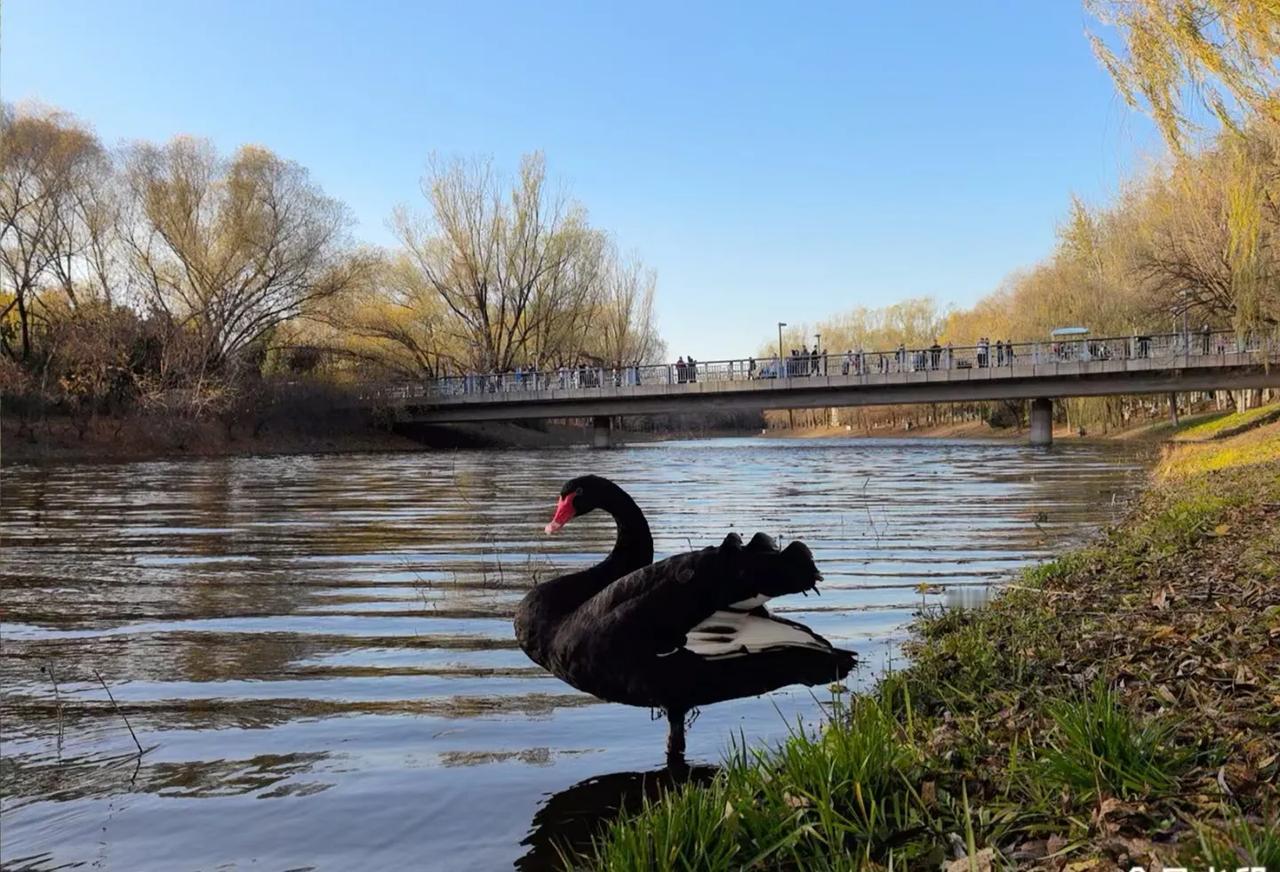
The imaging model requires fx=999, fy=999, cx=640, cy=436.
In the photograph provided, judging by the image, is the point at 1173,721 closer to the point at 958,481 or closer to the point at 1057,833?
the point at 1057,833

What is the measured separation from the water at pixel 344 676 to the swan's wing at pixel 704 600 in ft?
2.24

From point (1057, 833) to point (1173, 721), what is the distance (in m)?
0.97

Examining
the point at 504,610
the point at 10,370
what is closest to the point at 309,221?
the point at 10,370

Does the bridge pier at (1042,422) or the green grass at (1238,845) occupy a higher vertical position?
the bridge pier at (1042,422)

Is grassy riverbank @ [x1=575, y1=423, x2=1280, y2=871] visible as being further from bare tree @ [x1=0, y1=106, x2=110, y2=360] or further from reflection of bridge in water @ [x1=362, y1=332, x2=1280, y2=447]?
bare tree @ [x1=0, y1=106, x2=110, y2=360]

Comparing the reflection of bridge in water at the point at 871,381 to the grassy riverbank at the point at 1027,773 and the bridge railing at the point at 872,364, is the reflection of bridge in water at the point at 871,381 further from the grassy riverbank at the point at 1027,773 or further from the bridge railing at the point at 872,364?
the grassy riverbank at the point at 1027,773

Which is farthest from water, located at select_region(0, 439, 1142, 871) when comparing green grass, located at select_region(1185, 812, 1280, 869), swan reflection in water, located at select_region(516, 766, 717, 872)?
green grass, located at select_region(1185, 812, 1280, 869)

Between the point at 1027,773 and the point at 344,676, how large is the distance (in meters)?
4.54

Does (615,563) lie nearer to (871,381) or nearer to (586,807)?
(586,807)

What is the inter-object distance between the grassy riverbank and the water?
0.83 m

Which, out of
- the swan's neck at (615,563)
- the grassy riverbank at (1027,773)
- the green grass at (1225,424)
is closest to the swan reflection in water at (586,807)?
the grassy riverbank at (1027,773)

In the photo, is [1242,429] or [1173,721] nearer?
[1173,721]

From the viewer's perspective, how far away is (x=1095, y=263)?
2184 inches

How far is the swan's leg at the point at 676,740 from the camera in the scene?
4.77 m
